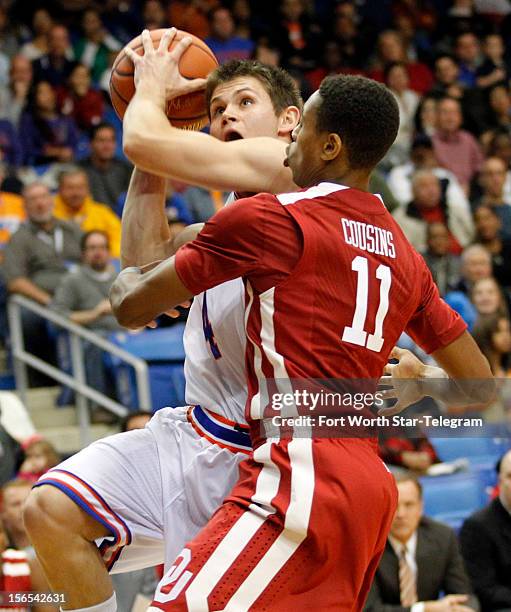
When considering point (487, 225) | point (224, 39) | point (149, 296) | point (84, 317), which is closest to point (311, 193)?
point (149, 296)

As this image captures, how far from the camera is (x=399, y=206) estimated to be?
10.5m

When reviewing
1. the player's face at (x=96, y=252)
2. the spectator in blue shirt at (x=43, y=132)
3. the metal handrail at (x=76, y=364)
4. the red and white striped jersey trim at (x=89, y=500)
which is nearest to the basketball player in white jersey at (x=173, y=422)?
the red and white striped jersey trim at (x=89, y=500)

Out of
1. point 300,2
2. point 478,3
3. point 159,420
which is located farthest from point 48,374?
point 478,3

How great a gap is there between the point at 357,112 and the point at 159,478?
1.28 metres

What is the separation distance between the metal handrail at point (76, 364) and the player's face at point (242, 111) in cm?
451

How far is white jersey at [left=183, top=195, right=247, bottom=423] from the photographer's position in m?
3.51

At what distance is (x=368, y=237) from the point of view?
3201 mm

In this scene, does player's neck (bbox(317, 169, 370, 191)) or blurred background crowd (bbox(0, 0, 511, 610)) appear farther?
blurred background crowd (bbox(0, 0, 511, 610))

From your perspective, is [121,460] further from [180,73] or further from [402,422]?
[180,73]

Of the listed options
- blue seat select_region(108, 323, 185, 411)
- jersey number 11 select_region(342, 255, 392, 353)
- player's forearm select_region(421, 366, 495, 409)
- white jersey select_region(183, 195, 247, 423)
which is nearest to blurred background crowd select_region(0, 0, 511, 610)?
blue seat select_region(108, 323, 185, 411)

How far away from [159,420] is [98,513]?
42 centimetres

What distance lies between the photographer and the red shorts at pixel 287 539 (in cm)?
302

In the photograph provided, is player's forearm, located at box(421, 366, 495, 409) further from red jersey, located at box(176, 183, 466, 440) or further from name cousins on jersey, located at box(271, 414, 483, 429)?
red jersey, located at box(176, 183, 466, 440)

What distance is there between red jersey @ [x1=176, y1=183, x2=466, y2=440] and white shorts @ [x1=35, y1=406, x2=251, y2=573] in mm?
339
